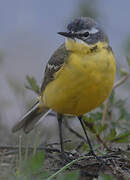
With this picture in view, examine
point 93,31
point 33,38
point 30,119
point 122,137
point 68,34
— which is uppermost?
point 33,38

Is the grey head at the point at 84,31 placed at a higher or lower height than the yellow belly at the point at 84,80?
higher

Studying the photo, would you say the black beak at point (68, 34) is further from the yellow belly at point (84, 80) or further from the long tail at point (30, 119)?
the long tail at point (30, 119)

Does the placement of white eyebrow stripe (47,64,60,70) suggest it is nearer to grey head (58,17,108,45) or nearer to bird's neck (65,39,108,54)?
bird's neck (65,39,108,54)

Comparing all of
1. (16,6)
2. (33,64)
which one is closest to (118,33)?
(33,64)

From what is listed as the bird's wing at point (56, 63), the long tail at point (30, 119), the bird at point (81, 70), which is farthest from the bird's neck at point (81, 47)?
the long tail at point (30, 119)

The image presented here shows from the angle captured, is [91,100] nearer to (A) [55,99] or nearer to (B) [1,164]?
(A) [55,99]

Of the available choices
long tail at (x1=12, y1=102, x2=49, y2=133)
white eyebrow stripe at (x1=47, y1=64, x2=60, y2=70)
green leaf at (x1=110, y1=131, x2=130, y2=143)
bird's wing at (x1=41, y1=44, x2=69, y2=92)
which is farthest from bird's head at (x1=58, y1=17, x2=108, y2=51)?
long tail at (x1=12, y1=102, x2=49, y2=133)

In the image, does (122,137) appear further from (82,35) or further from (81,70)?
(82,35)

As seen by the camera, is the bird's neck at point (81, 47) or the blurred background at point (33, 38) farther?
the blurred background at point (33, 38)

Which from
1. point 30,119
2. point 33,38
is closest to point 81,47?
point 30,119
